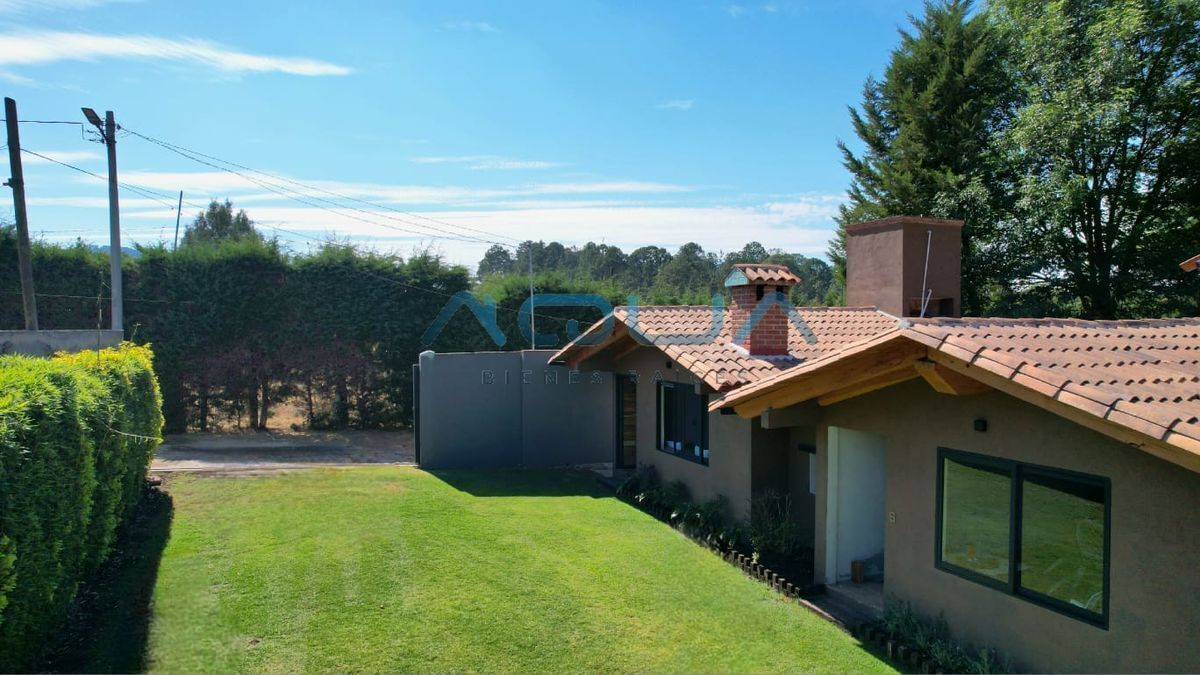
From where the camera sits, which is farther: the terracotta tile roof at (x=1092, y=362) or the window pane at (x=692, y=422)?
the window pane at (x=692, y=422)

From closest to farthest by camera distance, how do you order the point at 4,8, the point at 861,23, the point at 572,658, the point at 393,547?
the point at 572,658, the point at 393,547, the point at 4,8, the point at 861,23

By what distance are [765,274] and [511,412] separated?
292 inches

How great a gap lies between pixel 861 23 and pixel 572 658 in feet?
59.2

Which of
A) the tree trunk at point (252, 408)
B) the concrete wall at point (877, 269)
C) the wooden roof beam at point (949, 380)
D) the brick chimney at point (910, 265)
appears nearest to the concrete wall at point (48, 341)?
the tree trunk at point (252, 408)

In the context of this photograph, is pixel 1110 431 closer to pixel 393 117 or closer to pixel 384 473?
pixel 384 473

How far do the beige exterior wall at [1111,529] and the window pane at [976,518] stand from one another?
0.51 feet

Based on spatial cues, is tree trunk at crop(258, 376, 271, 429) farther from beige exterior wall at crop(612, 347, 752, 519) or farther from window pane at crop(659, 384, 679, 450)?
window pane at crop(659, 384, 679, 450)

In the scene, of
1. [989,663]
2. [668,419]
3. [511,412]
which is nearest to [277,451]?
[511,412]

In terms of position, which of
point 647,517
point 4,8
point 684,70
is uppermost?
point 684,70

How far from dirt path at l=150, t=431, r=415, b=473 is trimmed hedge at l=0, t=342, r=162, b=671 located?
265 inches

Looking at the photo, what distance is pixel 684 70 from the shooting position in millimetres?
19375

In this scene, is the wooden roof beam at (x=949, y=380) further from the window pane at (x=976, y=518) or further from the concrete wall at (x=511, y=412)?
the concrete wall at (x=511, y=412)

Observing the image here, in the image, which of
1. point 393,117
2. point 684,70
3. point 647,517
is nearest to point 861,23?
point 684,70

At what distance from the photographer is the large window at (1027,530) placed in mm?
6027
